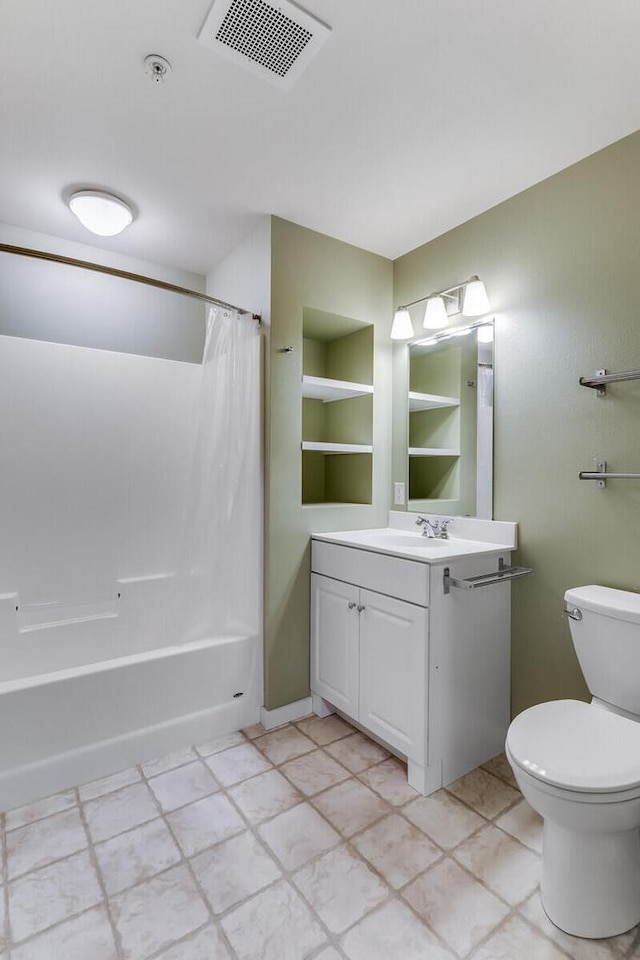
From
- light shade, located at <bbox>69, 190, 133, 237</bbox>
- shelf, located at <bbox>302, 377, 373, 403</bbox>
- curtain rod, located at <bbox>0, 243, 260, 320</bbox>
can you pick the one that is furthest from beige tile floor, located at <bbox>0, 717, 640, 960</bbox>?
light shade, located at <bbox>69, 190, 133, 237</bbox>

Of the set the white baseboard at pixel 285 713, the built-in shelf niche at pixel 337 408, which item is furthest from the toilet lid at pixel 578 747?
the built-in shelf niche at pixel 337 408

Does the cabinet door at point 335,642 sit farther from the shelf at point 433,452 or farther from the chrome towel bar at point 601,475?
the chrome towel bar at point 601,475

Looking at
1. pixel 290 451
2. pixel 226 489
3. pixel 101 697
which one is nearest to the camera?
pixel 101 697

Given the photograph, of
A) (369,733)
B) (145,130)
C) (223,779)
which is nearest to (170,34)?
(145,130)

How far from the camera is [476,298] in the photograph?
2.11 metres

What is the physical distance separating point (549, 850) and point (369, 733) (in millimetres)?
949

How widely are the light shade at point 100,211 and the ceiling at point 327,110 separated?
0.05m

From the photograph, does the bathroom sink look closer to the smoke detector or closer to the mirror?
the mirror

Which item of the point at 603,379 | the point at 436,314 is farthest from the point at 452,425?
the point at 603,379

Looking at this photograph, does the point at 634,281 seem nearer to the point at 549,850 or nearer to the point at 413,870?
the point at 549,850

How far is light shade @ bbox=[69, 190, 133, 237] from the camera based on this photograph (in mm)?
2059

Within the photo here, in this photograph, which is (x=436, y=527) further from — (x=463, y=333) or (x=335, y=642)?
(x=463, y=333)

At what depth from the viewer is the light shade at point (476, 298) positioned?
210cm

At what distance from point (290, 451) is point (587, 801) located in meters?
1.68
